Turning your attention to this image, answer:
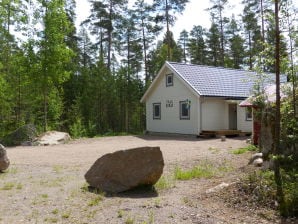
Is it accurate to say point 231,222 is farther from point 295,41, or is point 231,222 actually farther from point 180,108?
point 180,108

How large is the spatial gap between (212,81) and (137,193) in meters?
16.6

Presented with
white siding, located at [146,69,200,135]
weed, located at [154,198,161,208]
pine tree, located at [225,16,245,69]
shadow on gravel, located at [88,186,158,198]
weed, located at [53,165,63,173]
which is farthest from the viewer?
pine tree, located at [225,16,245,69]

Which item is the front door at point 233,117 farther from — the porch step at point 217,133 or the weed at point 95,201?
the weed at point 95,201

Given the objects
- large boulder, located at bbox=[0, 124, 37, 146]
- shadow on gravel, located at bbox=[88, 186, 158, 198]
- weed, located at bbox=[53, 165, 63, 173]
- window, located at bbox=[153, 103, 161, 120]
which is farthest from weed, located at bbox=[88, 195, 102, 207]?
window, located at bbox=[153, 103, 161, 120]

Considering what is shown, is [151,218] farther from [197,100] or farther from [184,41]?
[184,41]

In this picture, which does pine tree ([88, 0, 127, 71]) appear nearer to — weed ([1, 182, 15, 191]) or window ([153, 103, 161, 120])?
window ([153, 103, 161, 120])

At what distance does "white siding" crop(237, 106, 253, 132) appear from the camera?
849 inches

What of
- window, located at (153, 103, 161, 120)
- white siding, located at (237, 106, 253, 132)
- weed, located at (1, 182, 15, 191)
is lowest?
weed, located at (1, 182, 15, 191)

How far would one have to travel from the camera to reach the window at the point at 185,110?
22.0 meters

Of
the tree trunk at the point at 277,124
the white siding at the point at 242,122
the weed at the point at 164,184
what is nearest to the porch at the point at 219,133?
the white siding at the point at 242,122

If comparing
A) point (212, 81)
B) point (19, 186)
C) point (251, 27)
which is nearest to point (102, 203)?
point (19, 186)

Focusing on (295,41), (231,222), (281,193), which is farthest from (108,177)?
(295,41)

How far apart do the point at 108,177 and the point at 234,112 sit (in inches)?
665

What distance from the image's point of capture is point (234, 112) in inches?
904
